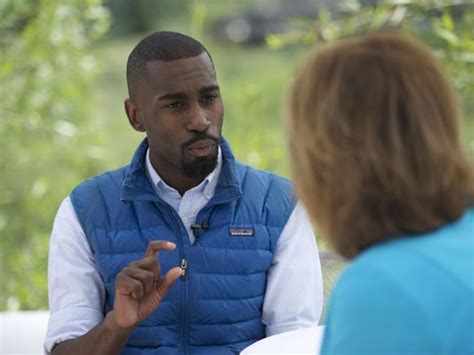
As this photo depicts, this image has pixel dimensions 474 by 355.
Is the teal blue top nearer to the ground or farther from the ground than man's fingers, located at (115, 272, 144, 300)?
farther from the ground

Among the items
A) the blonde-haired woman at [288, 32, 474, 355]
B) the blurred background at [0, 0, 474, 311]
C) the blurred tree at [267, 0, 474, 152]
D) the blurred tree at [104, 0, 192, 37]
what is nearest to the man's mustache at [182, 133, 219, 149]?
the blonde-haired woman at [288, 32, 474, 355]

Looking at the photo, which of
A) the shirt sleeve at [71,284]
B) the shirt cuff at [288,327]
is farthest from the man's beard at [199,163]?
the shirt cuff at [288,327]

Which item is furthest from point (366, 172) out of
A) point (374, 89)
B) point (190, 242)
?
point (190, 242)

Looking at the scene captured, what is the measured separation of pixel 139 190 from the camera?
2.58m

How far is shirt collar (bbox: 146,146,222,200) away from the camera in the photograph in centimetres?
260

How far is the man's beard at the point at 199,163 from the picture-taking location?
254 centimetres

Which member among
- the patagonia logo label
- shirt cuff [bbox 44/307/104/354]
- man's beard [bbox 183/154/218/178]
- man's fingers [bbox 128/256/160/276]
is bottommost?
shirt cuff [bbox 44/307/104/354]

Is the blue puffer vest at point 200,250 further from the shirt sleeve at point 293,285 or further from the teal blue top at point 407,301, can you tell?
the teal blue top at point 407,301

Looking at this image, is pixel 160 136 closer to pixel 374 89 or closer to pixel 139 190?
pixel 139 190

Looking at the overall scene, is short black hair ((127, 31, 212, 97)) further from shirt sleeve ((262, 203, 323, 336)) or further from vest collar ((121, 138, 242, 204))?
shirt sleeve ((262, 203, 323, 336))

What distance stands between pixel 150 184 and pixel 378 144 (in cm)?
117

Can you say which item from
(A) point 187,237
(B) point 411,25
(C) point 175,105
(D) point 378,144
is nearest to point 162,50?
(C) point 175,105

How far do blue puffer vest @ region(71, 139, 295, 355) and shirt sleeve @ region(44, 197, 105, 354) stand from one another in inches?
0.9

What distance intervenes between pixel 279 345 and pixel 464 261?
2.53 feet
